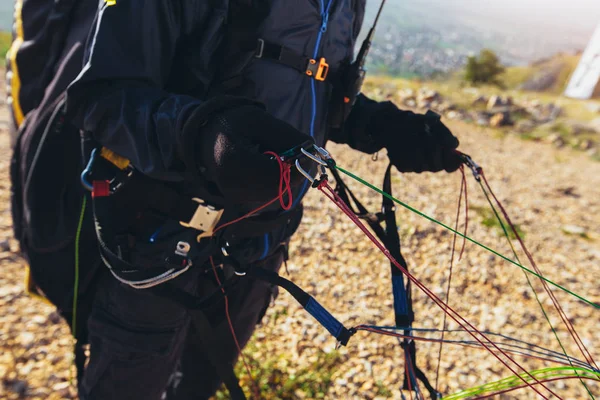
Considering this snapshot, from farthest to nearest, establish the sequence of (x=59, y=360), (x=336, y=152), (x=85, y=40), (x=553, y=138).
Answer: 1. (x=553, y=138)
2. (x=336, y=152)
3. (x=59, y=360)
4. (x=85, y=40)

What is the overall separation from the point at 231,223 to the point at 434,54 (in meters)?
24.2

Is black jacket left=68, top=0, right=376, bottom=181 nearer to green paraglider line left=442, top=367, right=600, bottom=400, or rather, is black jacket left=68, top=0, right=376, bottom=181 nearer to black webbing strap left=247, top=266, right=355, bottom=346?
black webbing strap left=247, top=266, right=355, bottom=346

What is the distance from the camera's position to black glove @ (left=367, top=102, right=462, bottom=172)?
1691 millimetres

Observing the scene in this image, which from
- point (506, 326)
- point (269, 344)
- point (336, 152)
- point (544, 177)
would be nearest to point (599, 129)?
point (544, 177)

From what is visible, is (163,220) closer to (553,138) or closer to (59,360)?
(59,360)

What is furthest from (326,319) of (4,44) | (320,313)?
(4,44)

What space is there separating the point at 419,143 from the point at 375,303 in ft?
7.24

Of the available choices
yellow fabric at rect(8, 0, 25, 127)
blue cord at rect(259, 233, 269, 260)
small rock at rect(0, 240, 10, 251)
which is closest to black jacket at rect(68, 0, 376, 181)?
yellow fabric at rect(8, 0, 25, 127)

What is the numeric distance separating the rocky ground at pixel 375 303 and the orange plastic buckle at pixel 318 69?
6.49 ft

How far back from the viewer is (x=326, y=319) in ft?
3.86

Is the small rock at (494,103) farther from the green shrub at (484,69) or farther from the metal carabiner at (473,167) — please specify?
the metal carabiner at (473,167)

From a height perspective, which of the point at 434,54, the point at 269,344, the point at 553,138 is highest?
the point at 434,54

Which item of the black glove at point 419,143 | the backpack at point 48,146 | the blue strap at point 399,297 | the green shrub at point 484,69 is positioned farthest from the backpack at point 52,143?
the green shrub at point 484,69

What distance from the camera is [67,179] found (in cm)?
143
